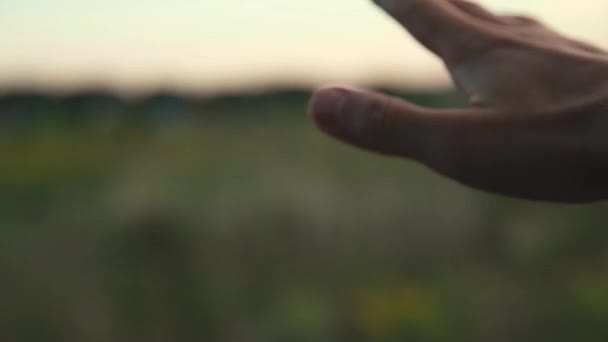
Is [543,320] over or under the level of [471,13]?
under

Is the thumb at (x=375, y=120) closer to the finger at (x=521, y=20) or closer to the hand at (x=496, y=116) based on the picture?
the hand at (x=496, y=116)

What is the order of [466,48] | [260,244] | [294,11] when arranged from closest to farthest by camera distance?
[466,48], [260,244], [294,11]

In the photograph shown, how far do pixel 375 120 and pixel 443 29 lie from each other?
0.09 metres

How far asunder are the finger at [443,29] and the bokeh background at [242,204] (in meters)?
Answer: 0.44

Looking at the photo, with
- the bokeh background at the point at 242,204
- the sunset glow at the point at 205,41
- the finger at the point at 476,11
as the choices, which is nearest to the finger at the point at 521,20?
the finger at the point at 476,11

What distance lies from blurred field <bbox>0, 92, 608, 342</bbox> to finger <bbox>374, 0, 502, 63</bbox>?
598mm

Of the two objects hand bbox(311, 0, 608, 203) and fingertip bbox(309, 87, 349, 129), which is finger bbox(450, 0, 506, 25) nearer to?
hand bbox(311, 0, 608, 203)

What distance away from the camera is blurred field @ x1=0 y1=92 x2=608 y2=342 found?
111 centimetres

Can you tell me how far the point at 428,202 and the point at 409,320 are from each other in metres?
0.27

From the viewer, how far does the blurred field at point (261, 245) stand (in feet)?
3.64

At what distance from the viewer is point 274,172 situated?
1.39 meters

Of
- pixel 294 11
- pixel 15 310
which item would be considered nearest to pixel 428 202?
pixel 294 11

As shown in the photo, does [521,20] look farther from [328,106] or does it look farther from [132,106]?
[132,106]

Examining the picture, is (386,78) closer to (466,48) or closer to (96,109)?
(96,109)
